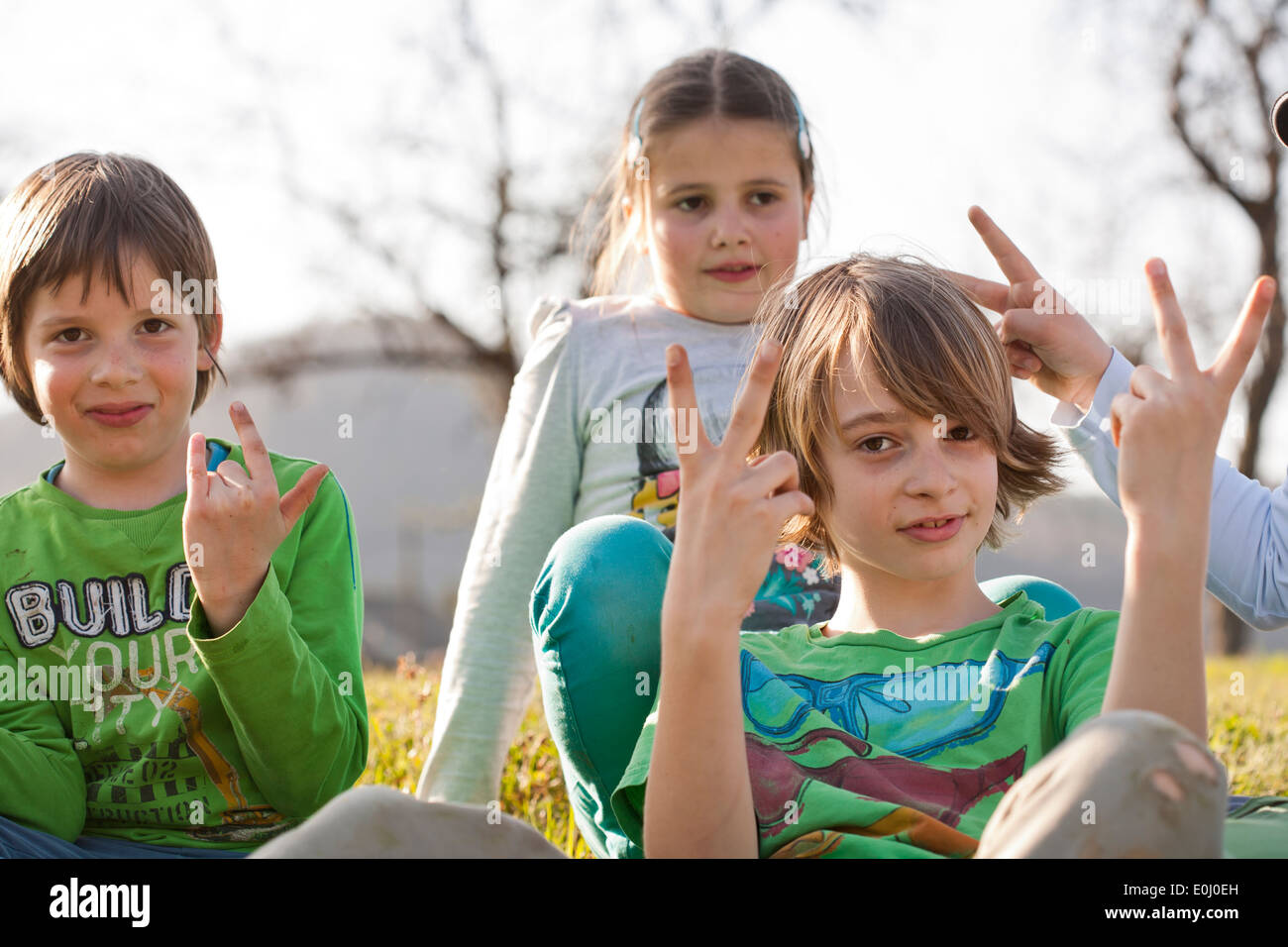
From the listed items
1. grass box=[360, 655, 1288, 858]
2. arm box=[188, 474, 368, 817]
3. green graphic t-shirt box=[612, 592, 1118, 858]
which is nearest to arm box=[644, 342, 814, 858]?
green graphic t-shirt box=[612, 592, 1118, 858]

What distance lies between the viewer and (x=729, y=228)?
3109mm

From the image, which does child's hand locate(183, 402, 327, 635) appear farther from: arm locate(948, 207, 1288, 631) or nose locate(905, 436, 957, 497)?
arm locate(948, 207, 1288, 631)

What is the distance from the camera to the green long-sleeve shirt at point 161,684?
81.3 inches

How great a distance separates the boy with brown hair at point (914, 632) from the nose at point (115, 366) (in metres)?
1.16

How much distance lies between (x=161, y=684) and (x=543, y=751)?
1.84m

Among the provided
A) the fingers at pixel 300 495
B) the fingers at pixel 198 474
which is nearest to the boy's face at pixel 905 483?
the fingers at pixel 300 495

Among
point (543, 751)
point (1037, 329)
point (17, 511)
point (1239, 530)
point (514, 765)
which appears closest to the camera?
point (1239, 530)

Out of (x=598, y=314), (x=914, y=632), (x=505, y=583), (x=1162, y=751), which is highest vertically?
(x=598, y=314)

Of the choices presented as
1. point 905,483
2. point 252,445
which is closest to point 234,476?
point 252,445

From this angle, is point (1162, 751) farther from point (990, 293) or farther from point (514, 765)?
point (514, 765)

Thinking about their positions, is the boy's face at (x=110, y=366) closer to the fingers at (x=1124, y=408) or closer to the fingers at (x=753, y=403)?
the fingers at (x=753, y=403)
